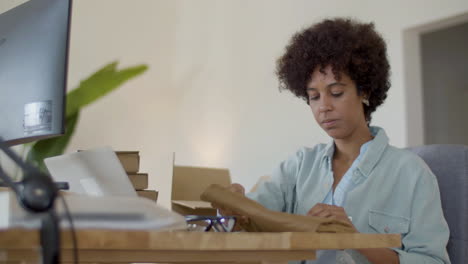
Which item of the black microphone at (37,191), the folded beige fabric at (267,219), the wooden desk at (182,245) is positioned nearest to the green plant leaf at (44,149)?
the folded beige fabric at (267,219)

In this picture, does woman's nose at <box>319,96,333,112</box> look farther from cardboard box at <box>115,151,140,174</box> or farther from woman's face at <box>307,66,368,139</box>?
cardboard box at <box>115,151,140,174</box>

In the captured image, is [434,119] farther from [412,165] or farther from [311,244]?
[311,244]

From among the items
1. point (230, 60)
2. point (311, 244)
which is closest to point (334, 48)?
point (311, 244)

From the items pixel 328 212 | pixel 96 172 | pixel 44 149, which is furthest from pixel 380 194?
pixel 44 149

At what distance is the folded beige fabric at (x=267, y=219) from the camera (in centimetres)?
74

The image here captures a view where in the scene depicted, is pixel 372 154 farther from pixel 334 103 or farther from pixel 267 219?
pixel 267 219

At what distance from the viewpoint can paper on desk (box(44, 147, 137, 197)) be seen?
92 cm

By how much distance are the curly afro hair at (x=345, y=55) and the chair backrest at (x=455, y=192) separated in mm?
264

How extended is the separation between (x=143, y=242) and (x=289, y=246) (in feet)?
0.53

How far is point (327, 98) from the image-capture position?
1.39 metres

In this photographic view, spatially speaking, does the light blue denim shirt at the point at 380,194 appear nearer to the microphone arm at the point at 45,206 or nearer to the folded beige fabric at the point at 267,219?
the folded beige fabric at the point at 267,219

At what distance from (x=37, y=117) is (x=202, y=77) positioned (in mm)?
3441

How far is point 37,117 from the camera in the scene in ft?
3.22

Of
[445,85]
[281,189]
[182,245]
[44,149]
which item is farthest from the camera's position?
[445,85]
